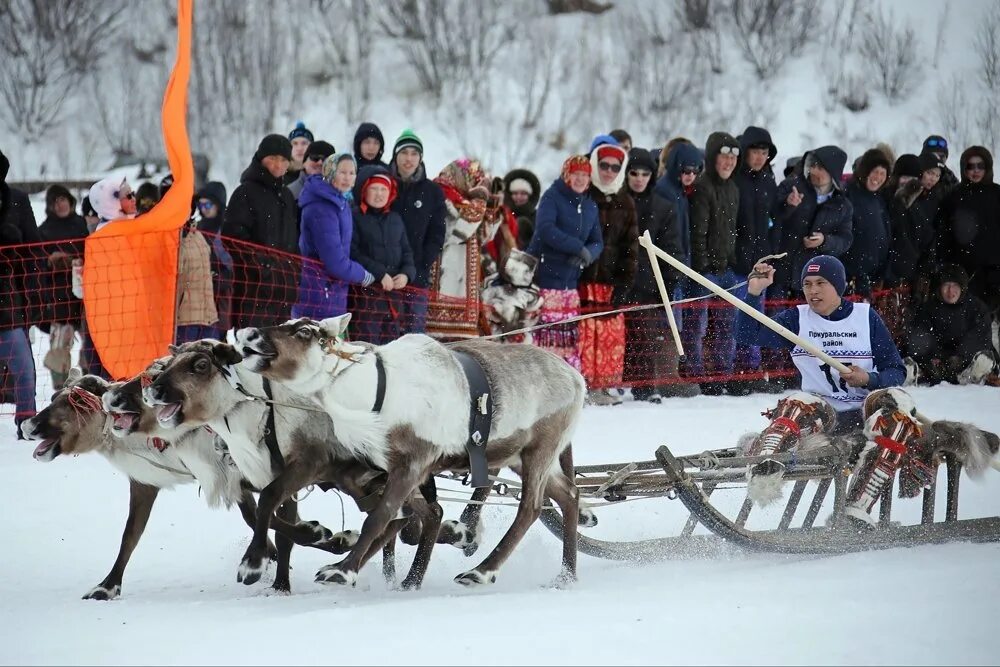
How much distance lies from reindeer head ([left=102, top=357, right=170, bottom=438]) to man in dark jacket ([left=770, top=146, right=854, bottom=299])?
6.50 meters

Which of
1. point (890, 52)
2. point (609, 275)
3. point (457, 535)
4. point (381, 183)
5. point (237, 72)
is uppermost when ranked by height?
point (890, 52)

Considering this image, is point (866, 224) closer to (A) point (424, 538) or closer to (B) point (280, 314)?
(B) point (280, 314)

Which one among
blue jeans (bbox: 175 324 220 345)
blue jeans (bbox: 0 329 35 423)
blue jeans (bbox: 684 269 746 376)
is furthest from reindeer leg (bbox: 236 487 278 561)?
blue jeans (bbox: 684 269 746 376)

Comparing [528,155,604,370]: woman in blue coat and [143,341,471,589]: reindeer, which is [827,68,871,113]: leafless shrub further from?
[143,341,471,589]: reindeer

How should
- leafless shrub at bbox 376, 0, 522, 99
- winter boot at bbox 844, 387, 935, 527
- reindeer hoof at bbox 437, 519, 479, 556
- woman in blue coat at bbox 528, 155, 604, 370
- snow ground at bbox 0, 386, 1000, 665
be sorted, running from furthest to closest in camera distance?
1. leafless shrub at bbox 376, 0, 522, 99
2. woman in blue coat at bbox 528, 155, 604, 370
3. winter boot at bbox 844, 387, 935, 527
4. reindeer hoof at bbox 437, 519, 479, 556
5. snow ground at bbox 0, 386, 1000, 665

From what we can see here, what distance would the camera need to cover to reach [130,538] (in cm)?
514

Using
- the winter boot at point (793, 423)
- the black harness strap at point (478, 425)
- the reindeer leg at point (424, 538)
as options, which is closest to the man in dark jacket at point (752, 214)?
the winter boot at point (793, 423)

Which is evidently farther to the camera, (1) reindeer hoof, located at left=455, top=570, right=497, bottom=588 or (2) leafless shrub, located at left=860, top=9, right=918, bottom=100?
(2) leafless shrub, located at left=860, top=9, right=918, bottom=100

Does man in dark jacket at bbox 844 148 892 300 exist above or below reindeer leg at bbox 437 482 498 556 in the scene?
above

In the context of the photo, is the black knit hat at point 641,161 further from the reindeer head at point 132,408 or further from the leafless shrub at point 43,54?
the leafless shrub at point 43,54

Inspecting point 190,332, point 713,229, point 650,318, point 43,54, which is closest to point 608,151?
point 713,229

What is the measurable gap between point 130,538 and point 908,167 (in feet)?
28.4

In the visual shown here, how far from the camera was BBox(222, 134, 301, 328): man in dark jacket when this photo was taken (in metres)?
7.84

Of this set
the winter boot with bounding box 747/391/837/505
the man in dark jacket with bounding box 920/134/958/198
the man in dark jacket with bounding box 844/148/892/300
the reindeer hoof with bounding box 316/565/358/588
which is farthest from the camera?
the man in dark jacket with bounding box 920/134/958/198
